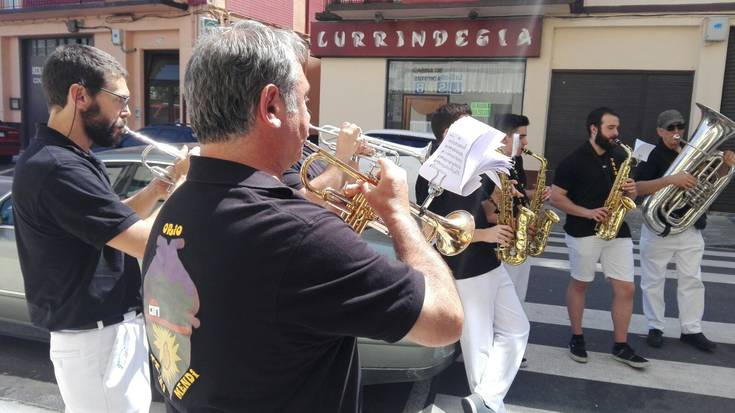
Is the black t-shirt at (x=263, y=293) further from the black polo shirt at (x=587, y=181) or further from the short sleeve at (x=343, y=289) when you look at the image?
the black polo shirt at (x=587, y=181)

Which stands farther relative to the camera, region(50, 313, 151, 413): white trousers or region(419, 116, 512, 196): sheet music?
region(419, 116, 512, 196): sheet music

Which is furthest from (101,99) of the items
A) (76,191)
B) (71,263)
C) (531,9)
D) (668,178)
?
(531,9)

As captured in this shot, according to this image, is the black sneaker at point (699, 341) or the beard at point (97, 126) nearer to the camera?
the beard at point (97, 126)

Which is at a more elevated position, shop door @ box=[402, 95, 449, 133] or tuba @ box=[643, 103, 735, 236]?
shop door @ box=[402, 95, 449, 133]

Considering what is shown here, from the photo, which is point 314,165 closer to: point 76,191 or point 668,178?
point 76,191

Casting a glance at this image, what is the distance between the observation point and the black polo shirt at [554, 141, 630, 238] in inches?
165

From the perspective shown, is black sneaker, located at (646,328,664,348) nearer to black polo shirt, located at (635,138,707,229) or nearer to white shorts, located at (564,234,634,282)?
white shorts, located at (564,234,634,282)

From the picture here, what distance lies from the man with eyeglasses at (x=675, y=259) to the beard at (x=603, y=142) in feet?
1.51

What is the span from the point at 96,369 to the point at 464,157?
1.62 meters

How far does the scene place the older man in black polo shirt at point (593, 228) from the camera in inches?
163

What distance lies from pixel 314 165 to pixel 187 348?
64.0 inches

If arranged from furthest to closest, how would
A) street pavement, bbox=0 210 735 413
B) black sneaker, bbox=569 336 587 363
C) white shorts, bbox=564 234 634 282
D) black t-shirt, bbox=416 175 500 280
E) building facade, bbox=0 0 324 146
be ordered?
building facade, bbox=0 0 324 146 < black sneaker, bbox=569 336 587 363 < white shorts, bbox=564 234 634 282 < street pavement, bbox=0 210 735 413 < black t-shirt, bbox=416 175 500 280

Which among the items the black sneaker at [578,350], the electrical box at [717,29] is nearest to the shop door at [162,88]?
the electrical box at [717,29]

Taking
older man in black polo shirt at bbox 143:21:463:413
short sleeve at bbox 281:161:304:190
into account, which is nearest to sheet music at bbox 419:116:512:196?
short sleeve at bbox 281:161:304:190
